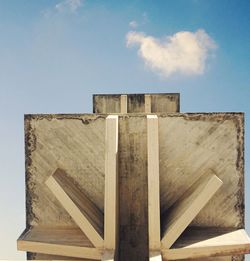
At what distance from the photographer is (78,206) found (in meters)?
8.85

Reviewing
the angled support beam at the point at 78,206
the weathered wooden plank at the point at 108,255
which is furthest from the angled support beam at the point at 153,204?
the angled support beam at the point at 78,206

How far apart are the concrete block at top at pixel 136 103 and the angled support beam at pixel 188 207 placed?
6447mm

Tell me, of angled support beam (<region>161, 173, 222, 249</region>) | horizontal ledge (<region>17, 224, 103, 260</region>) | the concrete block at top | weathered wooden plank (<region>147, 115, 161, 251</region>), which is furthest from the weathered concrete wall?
the concrete block at top

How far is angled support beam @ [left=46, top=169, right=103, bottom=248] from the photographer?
855cm

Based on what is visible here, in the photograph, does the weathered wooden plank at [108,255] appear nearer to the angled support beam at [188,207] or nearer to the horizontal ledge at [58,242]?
the horizontal ledge at [58,242]

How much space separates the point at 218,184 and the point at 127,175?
2.69m

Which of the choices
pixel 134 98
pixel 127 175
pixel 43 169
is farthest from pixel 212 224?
pixel 134 98

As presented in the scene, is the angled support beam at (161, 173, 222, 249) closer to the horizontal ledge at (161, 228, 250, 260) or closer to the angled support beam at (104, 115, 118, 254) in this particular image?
the horizontal ledge at (161, 228, 250, 260)

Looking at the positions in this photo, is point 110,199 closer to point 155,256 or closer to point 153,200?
point 153,200

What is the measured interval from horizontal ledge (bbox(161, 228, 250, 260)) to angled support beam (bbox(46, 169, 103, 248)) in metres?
1.75

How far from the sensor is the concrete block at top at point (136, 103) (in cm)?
1538

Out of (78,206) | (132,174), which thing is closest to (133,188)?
(132,174)

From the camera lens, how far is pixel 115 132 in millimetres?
8773

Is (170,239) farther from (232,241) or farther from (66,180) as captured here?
(66,180)
